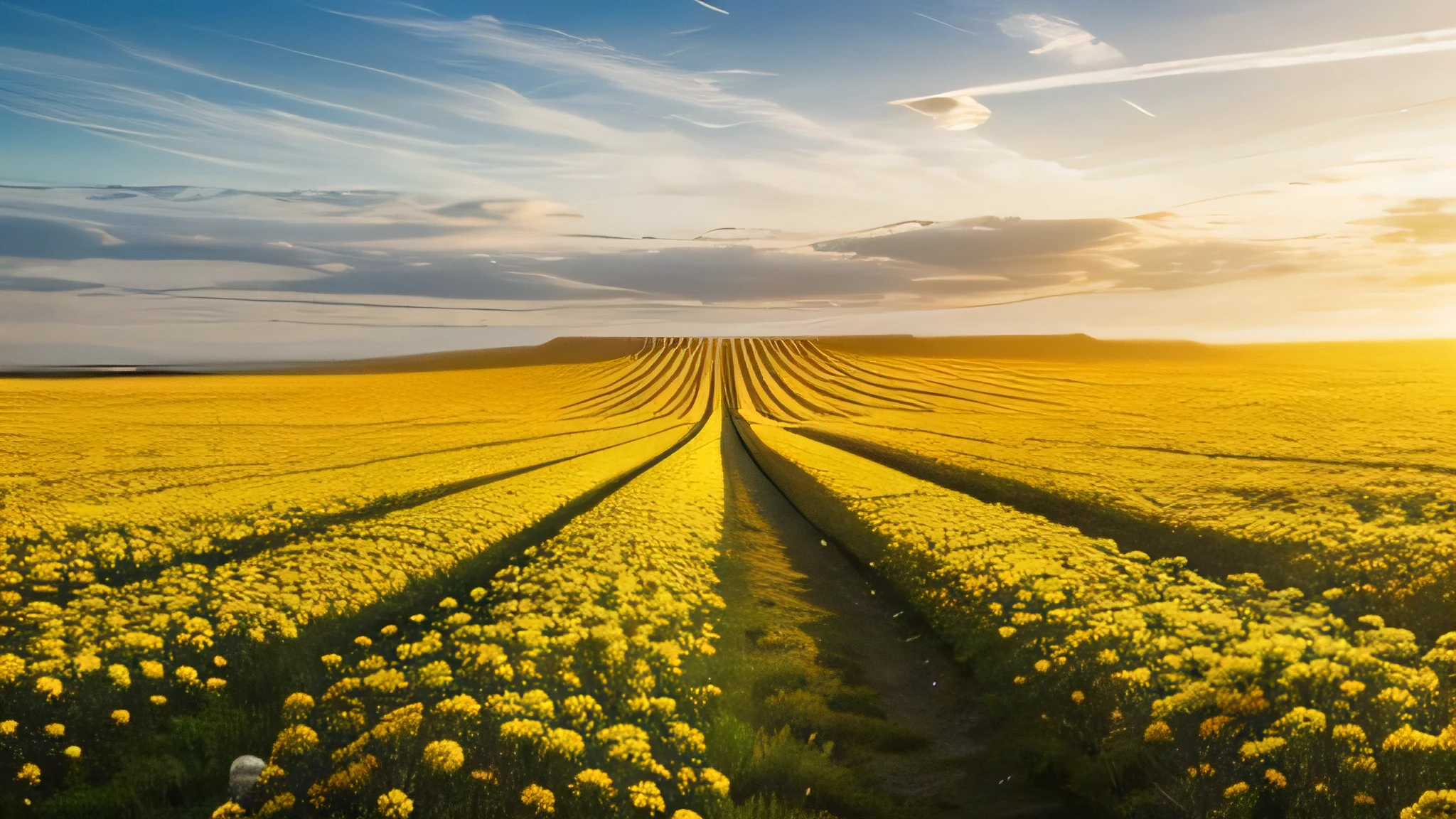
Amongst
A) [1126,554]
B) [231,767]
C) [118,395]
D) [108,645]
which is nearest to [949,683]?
[1126,554]

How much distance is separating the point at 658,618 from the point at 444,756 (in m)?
8.10

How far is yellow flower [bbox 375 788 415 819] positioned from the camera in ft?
40.0

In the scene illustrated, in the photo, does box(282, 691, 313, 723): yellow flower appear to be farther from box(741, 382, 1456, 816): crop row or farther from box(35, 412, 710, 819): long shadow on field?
box(741, 382, 1456, 816): crop row

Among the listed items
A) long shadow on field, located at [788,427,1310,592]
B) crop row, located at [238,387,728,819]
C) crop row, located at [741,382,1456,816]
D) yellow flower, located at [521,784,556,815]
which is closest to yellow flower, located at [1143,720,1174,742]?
crop row, located at [741,382,1456,816]

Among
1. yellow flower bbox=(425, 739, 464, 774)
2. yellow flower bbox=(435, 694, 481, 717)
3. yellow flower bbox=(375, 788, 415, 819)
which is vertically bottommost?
yellow flower bbox=(375, 788, 415, 819)

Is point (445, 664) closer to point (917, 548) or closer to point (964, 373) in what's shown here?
point (917, 548)

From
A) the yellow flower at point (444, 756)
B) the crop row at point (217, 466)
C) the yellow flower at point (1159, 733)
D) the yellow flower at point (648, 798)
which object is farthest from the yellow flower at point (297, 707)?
the yellow flower at point (1159, 733)

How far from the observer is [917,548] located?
28.2m

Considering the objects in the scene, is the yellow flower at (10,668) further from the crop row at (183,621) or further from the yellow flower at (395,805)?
the yellow flower at (395,805)

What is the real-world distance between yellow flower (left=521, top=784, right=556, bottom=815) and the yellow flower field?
45 mm

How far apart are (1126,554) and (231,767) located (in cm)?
2710

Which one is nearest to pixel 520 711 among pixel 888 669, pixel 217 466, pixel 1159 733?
pixel 888 669

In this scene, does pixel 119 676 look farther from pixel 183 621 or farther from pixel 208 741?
pixel 208 741

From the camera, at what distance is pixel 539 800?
12.7m
